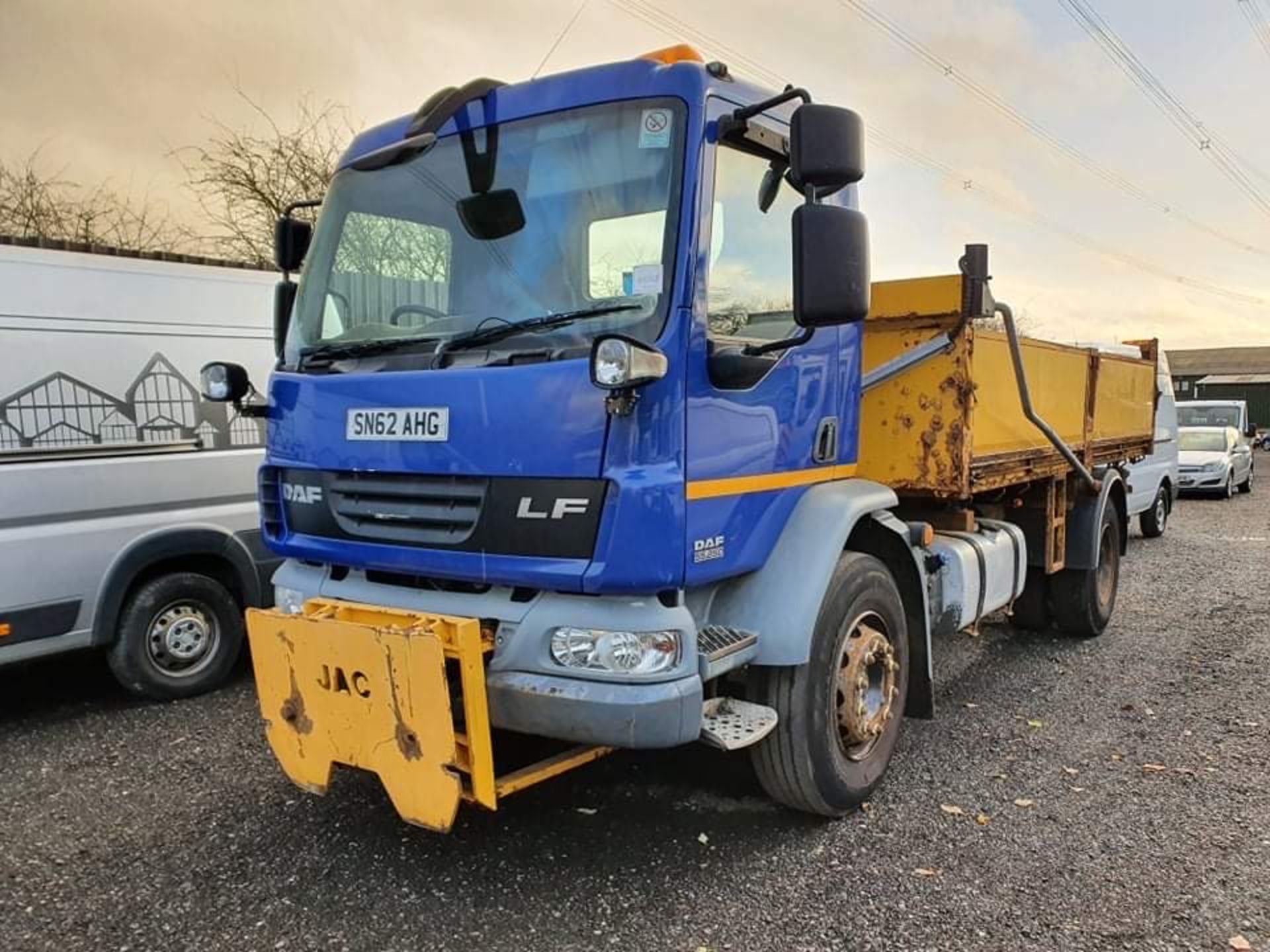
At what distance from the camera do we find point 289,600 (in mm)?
3664

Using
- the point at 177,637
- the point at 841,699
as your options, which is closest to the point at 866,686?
the point at 841,699

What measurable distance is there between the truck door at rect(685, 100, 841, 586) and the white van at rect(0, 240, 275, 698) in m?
3.71

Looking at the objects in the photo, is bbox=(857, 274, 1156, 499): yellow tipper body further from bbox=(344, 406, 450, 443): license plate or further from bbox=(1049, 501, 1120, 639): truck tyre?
bbox=(344, 406, 450, 443): license plate

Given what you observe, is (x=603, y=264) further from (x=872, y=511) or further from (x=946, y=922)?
(x=946, y=922)

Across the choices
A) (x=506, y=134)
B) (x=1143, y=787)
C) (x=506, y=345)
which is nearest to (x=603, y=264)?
(x=506, y=345)

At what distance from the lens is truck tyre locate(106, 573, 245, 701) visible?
5238 mm

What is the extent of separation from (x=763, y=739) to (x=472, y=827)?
4.05ft

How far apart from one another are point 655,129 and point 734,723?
6.78 feet

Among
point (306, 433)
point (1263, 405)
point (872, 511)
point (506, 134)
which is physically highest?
point (506, 134)

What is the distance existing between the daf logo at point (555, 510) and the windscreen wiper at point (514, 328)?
0.58 m

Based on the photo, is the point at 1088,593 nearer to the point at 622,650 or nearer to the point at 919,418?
the point at 919,418

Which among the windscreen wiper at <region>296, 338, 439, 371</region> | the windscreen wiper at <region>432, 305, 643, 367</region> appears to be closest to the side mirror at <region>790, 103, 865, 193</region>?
the windscreen wiper at <region>432, 305, 643, 367</region>

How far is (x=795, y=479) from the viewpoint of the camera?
11.7 ft

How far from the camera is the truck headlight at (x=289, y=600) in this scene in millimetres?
3619
